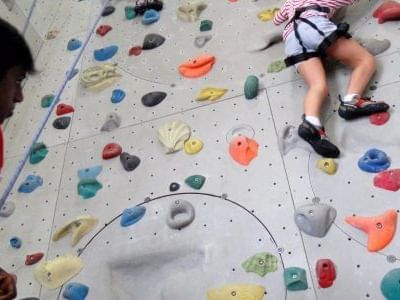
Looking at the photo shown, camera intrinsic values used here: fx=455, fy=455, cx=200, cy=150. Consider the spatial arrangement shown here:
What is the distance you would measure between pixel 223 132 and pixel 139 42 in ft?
2.14

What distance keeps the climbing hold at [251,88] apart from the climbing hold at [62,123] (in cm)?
64

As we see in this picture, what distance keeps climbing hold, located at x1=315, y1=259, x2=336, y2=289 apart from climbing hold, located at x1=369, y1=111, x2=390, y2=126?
0.41 metres

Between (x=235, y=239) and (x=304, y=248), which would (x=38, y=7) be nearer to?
(x=235, y=239)

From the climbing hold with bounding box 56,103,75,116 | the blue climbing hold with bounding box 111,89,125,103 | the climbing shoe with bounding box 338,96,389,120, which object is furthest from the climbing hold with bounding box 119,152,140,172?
the climbing shoe with bounding box 338,96,389,120

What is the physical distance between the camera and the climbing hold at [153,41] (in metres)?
1.74

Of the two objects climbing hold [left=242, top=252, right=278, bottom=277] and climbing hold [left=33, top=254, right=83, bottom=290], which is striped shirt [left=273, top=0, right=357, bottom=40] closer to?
climbing hold [left=242, top=252, right=278, bottom=277]

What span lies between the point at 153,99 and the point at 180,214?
47 cm

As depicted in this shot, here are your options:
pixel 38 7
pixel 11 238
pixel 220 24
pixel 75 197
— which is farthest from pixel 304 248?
pixel 38 7

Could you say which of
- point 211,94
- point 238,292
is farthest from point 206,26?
point 238,292

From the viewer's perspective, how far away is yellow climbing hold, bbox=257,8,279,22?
1.64 m

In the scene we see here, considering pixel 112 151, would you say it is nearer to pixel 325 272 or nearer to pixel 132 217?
pixel 132 217

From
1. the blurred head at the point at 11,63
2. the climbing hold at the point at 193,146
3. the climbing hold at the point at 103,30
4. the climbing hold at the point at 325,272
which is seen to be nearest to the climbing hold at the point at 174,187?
the climbing hold at the point at 193,146

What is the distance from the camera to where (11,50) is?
738 mm

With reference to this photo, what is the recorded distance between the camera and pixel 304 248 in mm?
1054
